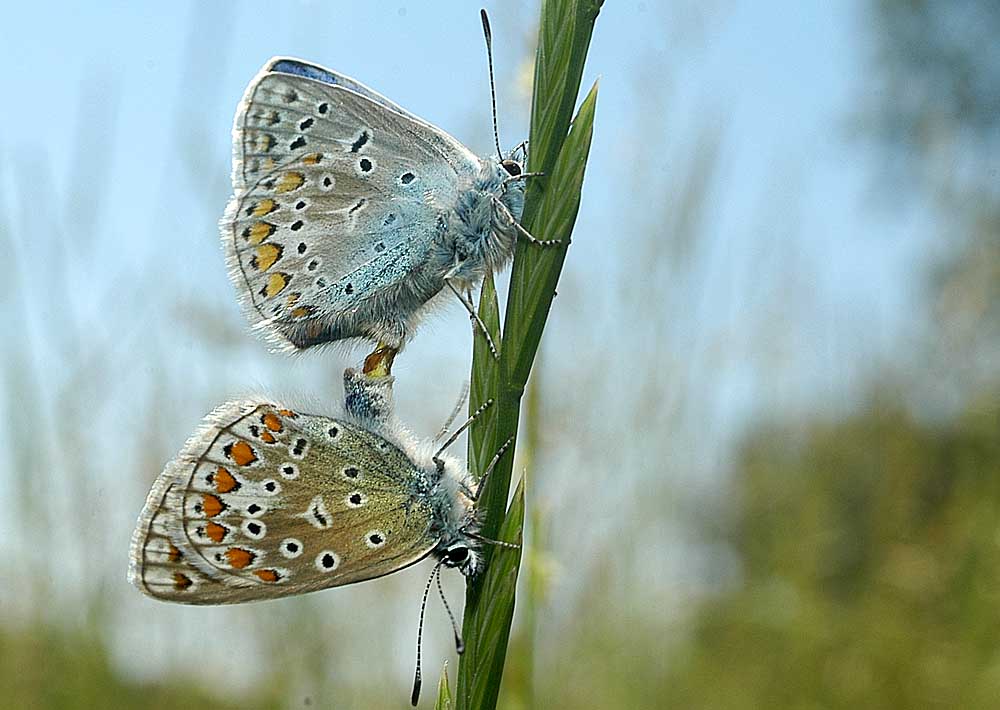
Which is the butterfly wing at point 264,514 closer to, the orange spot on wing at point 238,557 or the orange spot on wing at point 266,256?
the orange spot on wing at point 238,557

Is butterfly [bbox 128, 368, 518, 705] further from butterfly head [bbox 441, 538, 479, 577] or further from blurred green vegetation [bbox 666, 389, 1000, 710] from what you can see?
blurred green vegetation [bbox 666, 389, 1000, 710]

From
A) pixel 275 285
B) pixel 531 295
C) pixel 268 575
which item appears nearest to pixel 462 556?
pixel 268 575

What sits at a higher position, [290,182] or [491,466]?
[290,182]

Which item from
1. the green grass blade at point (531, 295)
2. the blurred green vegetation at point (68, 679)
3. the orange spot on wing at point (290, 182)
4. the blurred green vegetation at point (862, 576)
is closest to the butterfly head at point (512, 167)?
the green grass blade at point (531, 295)

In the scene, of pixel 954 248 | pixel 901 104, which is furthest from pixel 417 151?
pixel 901 104

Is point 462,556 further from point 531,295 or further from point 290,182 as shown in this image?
point 290,182

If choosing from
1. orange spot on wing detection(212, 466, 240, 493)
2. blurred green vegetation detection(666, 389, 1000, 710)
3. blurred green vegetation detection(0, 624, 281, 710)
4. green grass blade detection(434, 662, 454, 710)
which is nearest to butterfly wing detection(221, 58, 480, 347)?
orange spot on wing detection(212, 466, 240, 493)
